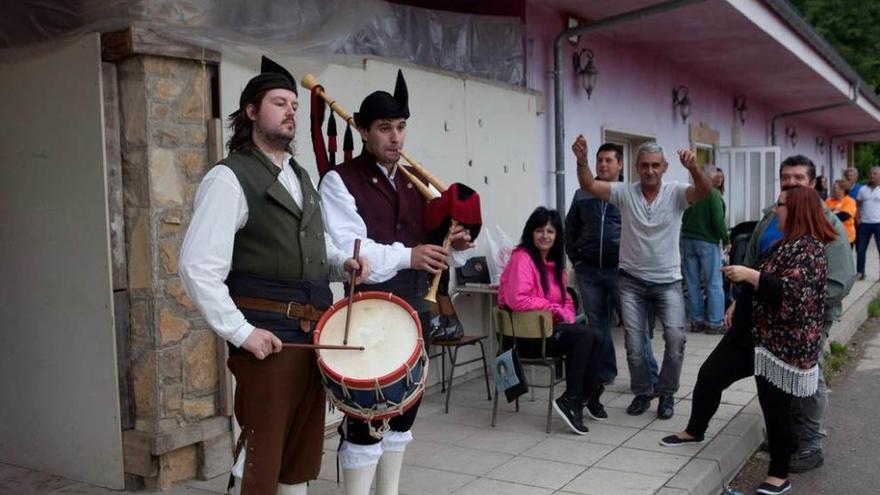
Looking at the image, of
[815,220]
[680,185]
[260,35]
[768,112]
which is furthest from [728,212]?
[260,35]

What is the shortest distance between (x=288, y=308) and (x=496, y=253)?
11.5 feet

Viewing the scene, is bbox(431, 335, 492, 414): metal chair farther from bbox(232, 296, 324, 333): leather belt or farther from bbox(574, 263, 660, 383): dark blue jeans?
bbox(232, 296, 324, 333): leather belt

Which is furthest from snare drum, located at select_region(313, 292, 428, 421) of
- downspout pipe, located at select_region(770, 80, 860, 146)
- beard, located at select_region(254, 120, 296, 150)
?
downspout pipe, located at select_region(770, 80, 860, 146)

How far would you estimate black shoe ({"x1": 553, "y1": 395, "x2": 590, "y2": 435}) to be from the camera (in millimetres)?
4730

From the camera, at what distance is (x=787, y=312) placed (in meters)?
3.85

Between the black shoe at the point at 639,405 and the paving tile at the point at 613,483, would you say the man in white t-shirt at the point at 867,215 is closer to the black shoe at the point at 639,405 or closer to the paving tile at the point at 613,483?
the black shoe at the point at 639,405

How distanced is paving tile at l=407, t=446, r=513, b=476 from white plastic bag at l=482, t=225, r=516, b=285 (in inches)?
68.4

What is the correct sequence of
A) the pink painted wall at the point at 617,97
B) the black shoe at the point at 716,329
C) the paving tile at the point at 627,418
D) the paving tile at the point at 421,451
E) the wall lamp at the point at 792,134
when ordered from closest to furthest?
the paving tile at the point at 421,451 < the paving tile at the point at 627,418 < the pink painted wall at the point at 617,97 < the black shoe at the point at 716,329 < the wall lamp at the point at 792,134

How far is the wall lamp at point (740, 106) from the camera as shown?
521 inches

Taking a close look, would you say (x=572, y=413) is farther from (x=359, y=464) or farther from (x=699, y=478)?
(x=359, y=464)

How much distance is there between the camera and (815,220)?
3.90 m

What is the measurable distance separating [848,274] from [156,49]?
3.49m

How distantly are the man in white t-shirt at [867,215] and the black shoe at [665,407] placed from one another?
8586 mm

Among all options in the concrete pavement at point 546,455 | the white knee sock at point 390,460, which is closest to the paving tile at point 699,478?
the concrete pavement at point 546,455
